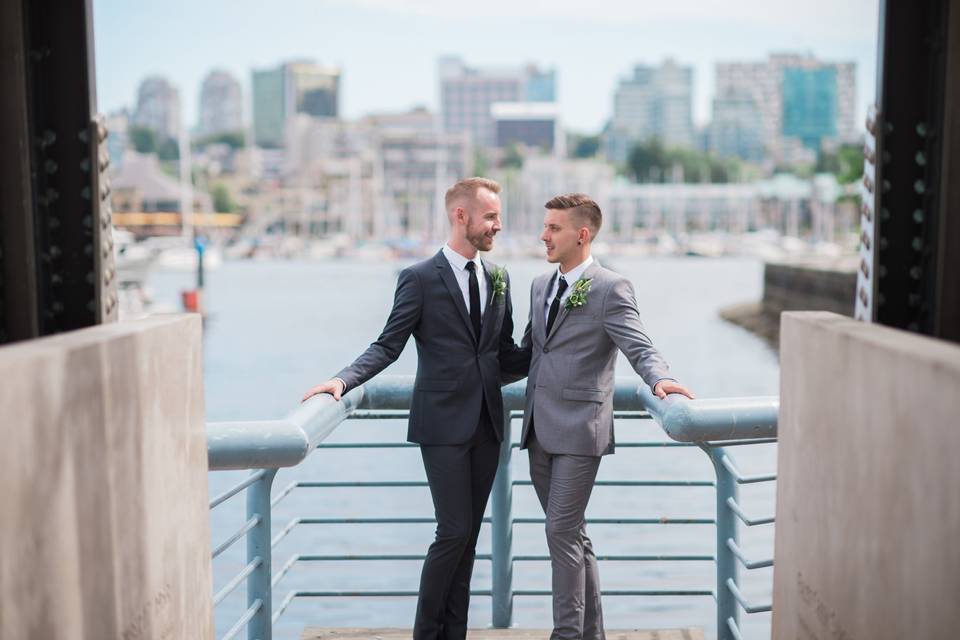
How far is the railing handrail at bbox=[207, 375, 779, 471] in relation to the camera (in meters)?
3.50

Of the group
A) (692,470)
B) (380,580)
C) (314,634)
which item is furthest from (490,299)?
(692,470)

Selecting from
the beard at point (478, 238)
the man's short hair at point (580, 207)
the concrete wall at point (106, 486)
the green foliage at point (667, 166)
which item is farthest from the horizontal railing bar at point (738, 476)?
the green foliage at point (667, 166)

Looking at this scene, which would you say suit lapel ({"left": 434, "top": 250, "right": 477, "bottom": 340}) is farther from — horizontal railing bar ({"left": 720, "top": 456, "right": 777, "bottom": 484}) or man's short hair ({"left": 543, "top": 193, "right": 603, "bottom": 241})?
horizontal railing bar ({"left": 720, "top": 456, "right": 777, "bottom": 484})

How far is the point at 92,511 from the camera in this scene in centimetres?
225

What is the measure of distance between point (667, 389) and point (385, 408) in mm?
1198

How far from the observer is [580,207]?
4.27m

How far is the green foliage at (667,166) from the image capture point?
176m

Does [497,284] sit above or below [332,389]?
above

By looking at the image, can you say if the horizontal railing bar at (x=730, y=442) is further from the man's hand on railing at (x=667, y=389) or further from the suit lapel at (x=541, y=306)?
the suit lapel at (x=541, y=306)

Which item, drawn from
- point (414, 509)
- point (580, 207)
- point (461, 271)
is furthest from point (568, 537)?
point (414, 509)

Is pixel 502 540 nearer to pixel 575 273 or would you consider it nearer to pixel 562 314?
pixel 562 314

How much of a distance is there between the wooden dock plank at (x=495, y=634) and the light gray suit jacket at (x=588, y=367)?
35.2 inches

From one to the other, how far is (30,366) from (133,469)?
1.92ft

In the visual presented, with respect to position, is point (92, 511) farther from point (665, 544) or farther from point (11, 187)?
point (665, 544)
